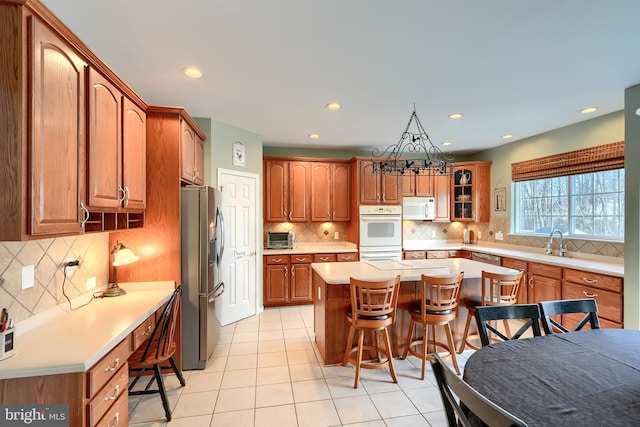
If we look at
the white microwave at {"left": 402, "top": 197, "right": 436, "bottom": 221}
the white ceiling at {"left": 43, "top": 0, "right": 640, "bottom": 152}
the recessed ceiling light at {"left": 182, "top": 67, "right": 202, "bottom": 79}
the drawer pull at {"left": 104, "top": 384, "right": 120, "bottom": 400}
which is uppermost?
the recessed ceiling light at {"left": 182, "top": 67, "right": 202, "bottom": 79}

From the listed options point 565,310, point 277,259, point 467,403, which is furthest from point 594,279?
point 277,259

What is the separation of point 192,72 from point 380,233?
11.6ft

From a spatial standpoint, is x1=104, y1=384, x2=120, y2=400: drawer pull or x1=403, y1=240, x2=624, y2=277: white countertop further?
x1=403, y1=240, x2=624, y2=277: white countertop

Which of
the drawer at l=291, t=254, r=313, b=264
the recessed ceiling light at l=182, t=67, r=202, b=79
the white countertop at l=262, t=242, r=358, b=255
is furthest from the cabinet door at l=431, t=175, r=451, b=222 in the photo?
the recessed ceiling light at l=182, t=67, r=202, b=79

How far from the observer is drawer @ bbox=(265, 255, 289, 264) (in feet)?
14.7

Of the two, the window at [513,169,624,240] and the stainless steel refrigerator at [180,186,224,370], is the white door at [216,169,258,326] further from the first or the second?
the window at [513,169,624,240]

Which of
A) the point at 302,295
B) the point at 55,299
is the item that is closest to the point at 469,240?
the point at 302,295

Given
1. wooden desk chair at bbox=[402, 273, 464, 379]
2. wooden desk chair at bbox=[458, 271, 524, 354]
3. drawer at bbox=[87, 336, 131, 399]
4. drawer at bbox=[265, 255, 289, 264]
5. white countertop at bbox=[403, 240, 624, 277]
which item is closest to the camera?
drawer at bbox=[87, 336, 131, 399]

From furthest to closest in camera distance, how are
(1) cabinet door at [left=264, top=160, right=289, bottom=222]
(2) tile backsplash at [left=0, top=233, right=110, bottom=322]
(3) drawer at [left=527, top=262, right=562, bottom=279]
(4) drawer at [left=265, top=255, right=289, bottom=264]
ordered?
(1) cabinet door at [left=264, top=160, right=289, bottom=222], (4) drawer at [left=265, top=255, right=289, bottom=264], (3) drawer at [left=527, top=262, right=562, bottom=279], (2) tile backsplash at [left=0, top=233, right=110, bottom=322]

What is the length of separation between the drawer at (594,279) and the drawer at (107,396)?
13.8 ft

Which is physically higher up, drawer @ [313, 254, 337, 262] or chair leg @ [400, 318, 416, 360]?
drawer @ [313, 254, 337, 262]

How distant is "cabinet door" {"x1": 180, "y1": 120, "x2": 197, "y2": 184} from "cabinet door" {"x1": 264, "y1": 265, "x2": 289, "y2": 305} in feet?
6.47

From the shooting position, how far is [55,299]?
74.5 inches

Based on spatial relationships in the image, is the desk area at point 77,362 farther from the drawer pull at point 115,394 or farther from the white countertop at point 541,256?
the white countertop at point 541,256
